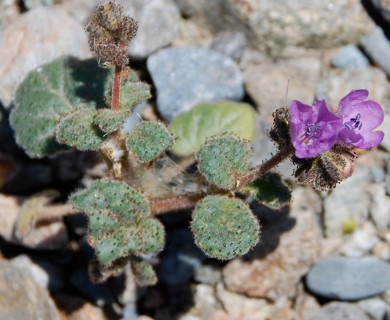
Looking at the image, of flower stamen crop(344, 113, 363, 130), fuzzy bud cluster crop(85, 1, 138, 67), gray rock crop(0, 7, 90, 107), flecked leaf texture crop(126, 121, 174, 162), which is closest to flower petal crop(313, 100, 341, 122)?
flower stamen crop(344, 113, 363, 130)

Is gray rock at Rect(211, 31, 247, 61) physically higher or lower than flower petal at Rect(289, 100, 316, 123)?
lower

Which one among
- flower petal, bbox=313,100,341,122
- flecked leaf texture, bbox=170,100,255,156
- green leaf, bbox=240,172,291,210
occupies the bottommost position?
flecked leaf texture, bbox=170,100,255,156

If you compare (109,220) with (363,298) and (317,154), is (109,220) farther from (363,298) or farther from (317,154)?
(363,298)

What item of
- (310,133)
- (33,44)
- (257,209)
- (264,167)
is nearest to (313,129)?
(310,133)

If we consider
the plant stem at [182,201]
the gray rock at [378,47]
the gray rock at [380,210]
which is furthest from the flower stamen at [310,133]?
the gray rock at [378,47]

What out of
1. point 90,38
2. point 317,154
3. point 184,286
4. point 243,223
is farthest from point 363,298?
point 90,38

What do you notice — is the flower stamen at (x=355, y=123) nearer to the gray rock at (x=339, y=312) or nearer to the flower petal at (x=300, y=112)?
the flower petal at (x=300, y=112)

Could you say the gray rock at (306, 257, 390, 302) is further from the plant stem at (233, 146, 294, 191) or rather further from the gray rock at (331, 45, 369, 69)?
Answer: the gray rock at (331, 45, 369, 69)
